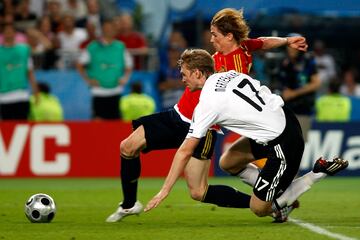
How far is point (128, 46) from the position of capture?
18547 millimetres

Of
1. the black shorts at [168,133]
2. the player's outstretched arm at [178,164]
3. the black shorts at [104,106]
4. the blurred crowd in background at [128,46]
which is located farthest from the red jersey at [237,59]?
the black shorts at [104,106]

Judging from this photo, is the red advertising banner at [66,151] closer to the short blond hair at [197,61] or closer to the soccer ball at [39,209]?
the soccer ball at [39,209]

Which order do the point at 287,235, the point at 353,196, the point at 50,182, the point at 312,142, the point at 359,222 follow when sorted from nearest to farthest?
1. the point at 287,235
2. the point at 359,222
3. the point at 353,196
4. the point at 50,182
5. the point at 312,142

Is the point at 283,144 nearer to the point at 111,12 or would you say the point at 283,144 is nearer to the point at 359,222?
the point at 359,222

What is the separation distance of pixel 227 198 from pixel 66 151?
7.07 meters

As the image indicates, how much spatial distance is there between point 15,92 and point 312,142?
15.6 ft

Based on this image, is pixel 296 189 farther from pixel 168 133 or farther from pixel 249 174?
pixel 168 133

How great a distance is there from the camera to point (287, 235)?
28.2 ft

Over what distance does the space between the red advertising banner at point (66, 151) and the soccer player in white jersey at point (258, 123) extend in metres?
7.10

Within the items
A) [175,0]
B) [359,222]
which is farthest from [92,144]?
[359,222]

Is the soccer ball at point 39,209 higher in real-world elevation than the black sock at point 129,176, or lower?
lower

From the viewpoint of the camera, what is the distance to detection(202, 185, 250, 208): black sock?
9.65m

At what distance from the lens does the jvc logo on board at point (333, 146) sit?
55.4 feet

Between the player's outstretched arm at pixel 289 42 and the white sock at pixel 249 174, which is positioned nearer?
the player's outstretched arm at pixel 289 42
